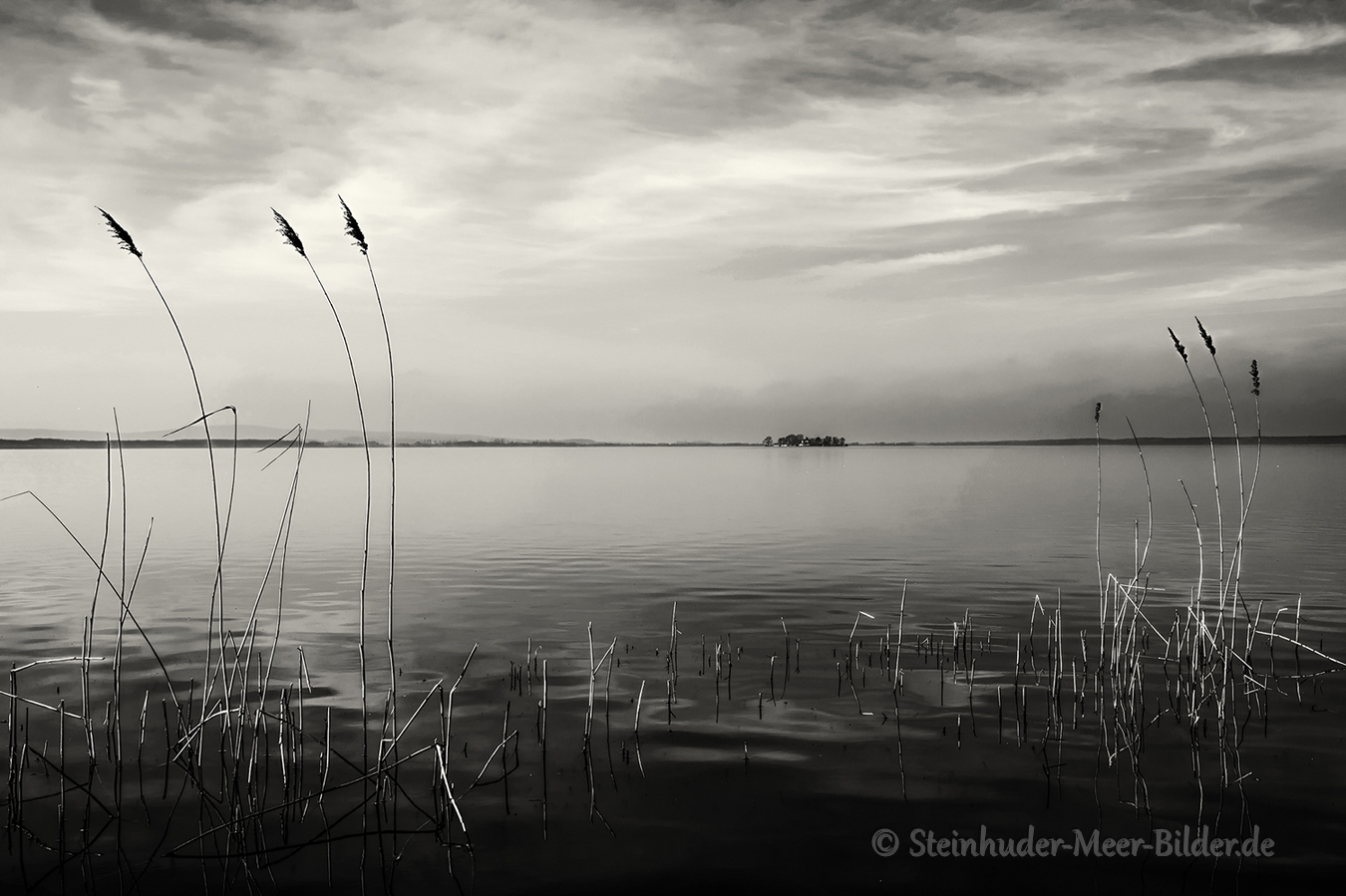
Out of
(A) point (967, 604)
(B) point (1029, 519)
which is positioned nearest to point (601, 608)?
(A) point (967, 604)

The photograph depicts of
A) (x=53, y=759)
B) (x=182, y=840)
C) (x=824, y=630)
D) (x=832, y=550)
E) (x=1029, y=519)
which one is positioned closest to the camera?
(x=182, y=840)

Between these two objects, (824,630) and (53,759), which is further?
(824,630)

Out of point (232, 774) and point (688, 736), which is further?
point (688, 736)

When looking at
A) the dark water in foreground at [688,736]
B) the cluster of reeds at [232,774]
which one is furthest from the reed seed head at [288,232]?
the dark water in foreground at [688,736]

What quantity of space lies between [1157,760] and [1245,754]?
0.98 metres

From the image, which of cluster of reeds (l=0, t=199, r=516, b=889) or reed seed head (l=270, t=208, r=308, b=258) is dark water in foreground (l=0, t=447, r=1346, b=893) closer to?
cluster of reeds (l=0, t=199, r=516, b=889)

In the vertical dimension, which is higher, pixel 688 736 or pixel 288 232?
pixel 288 232

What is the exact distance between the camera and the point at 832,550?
30.8m

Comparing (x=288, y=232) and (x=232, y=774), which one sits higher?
(x=288, y=232)

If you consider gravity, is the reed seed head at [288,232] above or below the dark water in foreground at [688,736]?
above

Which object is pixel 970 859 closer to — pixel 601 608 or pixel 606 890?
pixel 606 890

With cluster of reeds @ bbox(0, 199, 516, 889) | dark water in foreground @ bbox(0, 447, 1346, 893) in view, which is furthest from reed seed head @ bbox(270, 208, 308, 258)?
dark water in foreground @ bbox(0, 447, 1346, 893)

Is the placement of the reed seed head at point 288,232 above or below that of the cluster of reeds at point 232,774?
above

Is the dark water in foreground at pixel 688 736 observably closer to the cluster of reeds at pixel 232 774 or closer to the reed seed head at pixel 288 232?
the cluster of reeds at pixel 232 774
